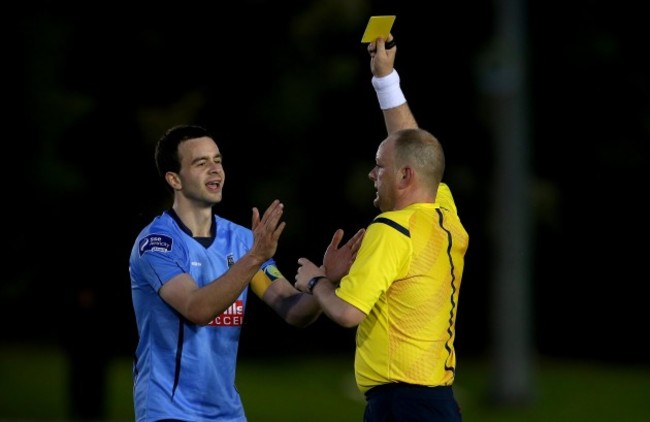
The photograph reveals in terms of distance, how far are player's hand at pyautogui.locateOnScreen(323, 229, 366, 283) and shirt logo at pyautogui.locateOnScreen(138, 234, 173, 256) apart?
26.1 inches

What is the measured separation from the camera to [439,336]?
629 cm

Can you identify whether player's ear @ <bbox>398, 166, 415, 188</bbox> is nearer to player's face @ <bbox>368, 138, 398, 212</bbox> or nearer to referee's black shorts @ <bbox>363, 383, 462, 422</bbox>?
player's face @ <bbox>368, 138, 398, 212</bbox>

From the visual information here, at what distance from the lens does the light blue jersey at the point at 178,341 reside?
6.44 m

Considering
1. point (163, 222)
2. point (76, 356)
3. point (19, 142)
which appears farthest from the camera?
point (19, 142)

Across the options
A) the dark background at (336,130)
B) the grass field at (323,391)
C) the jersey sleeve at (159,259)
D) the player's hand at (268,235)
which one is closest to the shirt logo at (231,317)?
the jersey sleeve at (159,259)

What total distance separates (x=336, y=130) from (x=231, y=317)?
1872 cm

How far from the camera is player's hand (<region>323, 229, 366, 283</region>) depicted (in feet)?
20.9

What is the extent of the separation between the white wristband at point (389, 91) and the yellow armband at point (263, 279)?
41.2 inches

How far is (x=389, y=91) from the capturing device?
7391 mm

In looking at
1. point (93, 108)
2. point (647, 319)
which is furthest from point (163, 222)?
point (647, 319)

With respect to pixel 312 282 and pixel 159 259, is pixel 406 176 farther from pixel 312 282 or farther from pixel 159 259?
pixel 159 259

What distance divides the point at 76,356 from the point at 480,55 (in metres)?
9.05

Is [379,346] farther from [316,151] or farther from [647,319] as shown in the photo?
[647,319]

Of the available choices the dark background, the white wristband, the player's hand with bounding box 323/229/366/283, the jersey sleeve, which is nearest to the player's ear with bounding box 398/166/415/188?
the player's hand with bounding box 323/229/366/283
